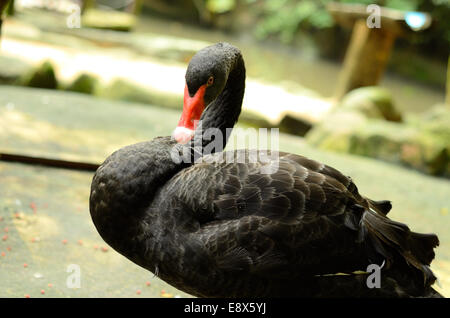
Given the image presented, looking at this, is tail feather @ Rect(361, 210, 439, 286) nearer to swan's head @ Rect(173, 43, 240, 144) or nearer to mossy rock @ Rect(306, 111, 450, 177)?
swan's head @ Rect(173, 43, 240, 144)

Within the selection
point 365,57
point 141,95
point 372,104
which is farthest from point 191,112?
point 365,57

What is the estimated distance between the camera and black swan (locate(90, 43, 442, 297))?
1.54 m

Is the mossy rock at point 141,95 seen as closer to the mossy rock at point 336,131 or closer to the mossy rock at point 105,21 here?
the mossy rock at point 336,131

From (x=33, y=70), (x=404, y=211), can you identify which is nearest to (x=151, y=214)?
(x=404, y=211)

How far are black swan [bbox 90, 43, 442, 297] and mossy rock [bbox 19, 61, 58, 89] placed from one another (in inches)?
153

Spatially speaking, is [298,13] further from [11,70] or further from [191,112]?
[191,112]

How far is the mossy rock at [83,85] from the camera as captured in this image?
18.0ft

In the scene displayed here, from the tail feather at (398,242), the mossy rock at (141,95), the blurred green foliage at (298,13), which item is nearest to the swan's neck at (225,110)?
the tail feather at (398,242)

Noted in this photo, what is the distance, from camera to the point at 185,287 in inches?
64.0

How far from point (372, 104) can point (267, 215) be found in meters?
4.33

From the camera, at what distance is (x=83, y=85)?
5.52 meters
